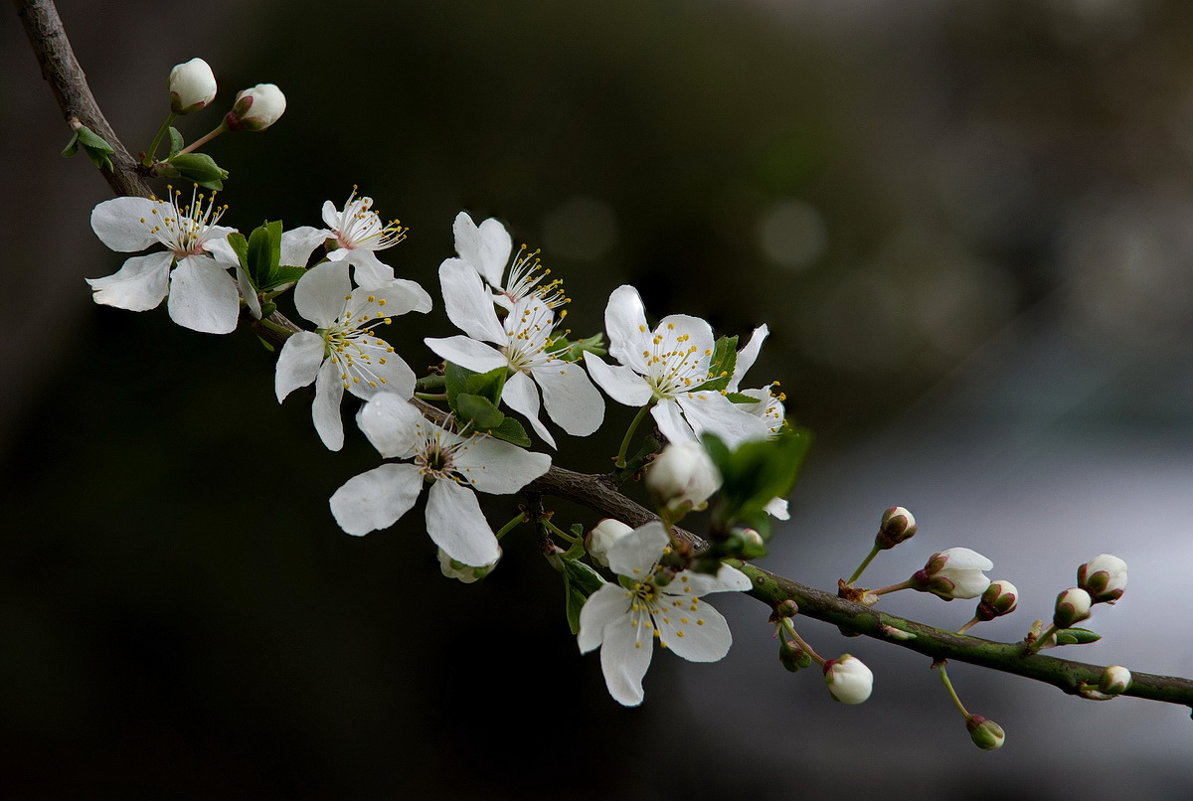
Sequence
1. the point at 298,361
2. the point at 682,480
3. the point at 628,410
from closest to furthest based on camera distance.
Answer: the point at 682,480
the point at 298,361
the point at 628,410

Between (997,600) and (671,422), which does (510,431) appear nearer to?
(671,422)

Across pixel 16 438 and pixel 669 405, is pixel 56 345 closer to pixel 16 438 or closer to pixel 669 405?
pixel 16 438

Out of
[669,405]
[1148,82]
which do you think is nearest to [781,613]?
[669,405]

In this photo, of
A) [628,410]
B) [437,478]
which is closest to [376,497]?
[437,478]

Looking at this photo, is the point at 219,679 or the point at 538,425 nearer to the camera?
the point at 538,425

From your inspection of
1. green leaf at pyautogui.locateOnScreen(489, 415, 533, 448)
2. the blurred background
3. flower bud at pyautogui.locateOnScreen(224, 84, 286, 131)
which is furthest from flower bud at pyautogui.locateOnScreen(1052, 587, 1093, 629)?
the blurred background

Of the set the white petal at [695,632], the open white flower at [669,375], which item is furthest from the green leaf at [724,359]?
the white petal at [695,632]
